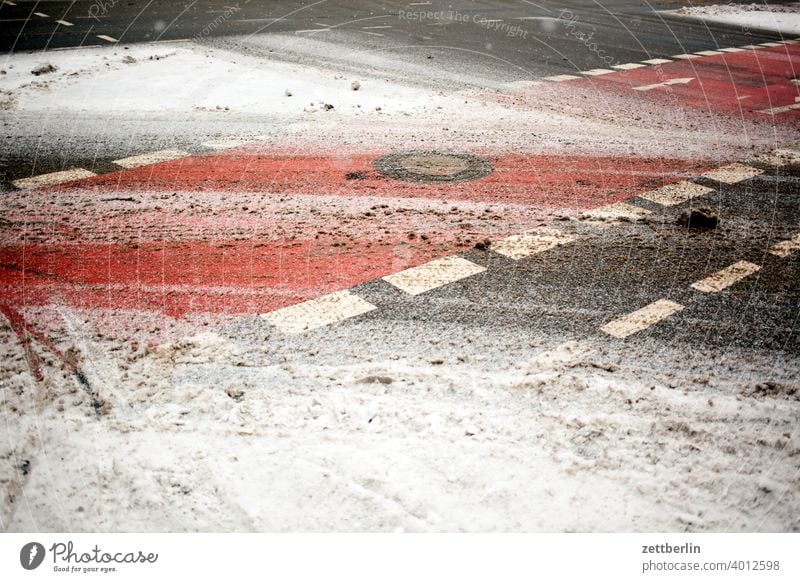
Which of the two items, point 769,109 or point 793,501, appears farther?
point 769,109

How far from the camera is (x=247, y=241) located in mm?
4008

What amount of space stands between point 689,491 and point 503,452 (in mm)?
642

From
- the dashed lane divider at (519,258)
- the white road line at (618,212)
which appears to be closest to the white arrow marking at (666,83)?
the dashed lane divider at (519,258)

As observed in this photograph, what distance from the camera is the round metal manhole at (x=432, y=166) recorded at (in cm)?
507

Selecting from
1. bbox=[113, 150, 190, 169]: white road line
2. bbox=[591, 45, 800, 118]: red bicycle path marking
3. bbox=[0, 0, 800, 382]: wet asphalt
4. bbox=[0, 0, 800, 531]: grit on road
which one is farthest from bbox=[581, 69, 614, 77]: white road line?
bbox=[113, 150, 190, 169]: white road line

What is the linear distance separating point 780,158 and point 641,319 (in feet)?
11.0

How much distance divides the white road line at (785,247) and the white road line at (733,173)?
1.08 metres

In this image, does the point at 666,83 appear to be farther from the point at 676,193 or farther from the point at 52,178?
the point at 52,178

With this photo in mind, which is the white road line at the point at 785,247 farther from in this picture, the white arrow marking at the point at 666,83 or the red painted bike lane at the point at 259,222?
the white arrow marking at the point at 666,83

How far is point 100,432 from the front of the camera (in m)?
2.45

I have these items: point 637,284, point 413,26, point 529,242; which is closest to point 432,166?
point 529,242

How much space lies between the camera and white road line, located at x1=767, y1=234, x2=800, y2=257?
157 inches

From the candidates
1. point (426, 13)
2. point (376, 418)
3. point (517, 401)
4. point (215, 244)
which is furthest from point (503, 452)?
point (426, 13)

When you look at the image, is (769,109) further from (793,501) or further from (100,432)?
(100,432)
